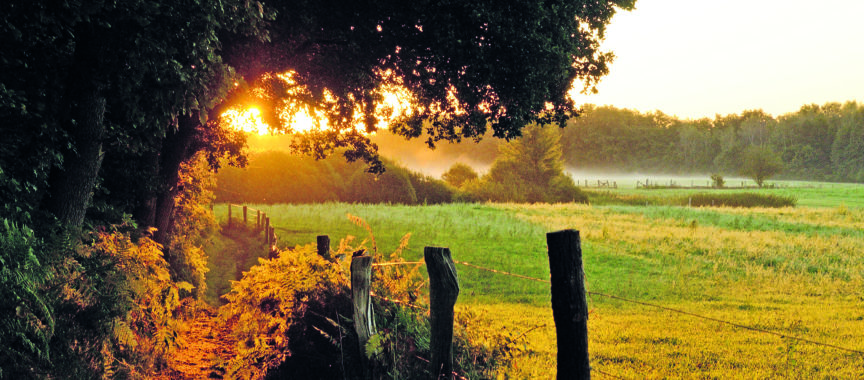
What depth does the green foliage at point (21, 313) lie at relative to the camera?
4996mm

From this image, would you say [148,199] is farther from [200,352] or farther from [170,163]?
[200,352]

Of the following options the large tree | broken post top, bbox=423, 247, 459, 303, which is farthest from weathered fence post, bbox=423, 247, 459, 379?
the large tree

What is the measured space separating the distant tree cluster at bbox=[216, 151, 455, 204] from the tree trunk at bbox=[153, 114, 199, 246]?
134ft

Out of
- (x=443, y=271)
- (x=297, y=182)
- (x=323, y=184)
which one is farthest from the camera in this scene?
(x=297, y=182)

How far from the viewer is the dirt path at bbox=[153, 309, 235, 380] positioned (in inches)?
326

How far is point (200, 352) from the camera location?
9.48m

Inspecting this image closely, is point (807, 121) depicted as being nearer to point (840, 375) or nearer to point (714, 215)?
point (714, 215)

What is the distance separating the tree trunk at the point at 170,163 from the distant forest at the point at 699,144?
92.4 meters

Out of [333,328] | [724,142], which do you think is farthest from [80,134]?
[724,142]

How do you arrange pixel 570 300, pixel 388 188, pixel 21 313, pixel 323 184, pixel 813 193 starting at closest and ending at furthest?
pixel 570 300, pixel 21 313, pixel 388 188, pixel 323 184, pixel 813 193

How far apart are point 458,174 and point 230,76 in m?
63.7

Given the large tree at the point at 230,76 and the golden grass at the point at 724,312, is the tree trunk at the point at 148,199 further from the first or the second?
the golden grass at the point at 724,312

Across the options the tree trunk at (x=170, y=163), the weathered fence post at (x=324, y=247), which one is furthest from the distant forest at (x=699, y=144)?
the weathered fence post at (x=324, y=247)

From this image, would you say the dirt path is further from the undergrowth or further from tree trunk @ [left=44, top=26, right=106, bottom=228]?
tree trunk @ [left=44, top=26, right=106, bottom=228]
